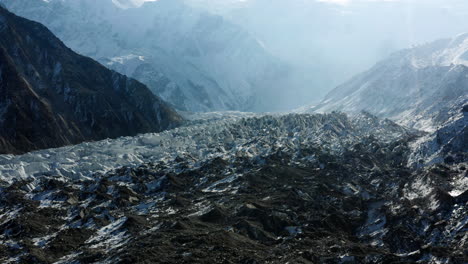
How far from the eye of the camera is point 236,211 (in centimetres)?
11500

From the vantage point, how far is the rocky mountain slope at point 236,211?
8906 cm

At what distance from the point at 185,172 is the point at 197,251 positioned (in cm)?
8079

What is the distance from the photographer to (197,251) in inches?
3442

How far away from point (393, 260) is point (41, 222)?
253 feet

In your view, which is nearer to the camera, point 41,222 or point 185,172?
point 41,222

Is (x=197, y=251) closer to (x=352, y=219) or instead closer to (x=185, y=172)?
(x=352, y=219)

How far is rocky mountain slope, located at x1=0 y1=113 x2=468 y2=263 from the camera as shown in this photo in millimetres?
89062

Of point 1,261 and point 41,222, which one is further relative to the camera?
point 41,222

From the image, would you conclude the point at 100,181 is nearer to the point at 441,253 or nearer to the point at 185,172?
the point at 185,172

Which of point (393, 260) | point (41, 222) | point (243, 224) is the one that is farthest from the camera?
point (41, 222)

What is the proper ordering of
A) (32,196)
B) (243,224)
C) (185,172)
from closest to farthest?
(243,224) < (32,196) < (185,172)

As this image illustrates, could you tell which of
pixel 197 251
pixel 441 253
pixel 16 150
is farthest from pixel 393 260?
pixel 16 150

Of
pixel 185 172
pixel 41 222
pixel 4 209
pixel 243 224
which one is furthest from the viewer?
pixel 185 172

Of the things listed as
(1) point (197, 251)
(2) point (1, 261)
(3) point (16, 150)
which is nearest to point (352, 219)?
(1) point (197, 251)
